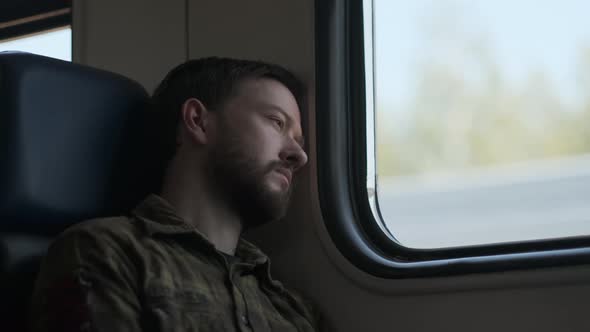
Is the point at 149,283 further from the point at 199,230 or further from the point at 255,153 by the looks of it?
the point at 255,153

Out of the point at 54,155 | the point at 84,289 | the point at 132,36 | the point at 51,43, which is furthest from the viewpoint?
the point at 51,43

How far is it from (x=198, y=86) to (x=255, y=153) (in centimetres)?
26

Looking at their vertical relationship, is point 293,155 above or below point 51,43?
below

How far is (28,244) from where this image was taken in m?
1.64

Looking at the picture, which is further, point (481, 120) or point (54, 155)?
point (481, 120)

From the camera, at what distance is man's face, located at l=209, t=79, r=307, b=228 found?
6.30ft

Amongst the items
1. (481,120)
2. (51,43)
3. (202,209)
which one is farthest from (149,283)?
(51,43)

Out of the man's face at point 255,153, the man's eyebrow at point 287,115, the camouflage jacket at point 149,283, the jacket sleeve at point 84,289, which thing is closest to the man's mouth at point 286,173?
the man's face at point 255,153

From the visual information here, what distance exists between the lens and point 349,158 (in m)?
2.07

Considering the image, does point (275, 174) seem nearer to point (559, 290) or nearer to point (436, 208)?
point (436, 208)

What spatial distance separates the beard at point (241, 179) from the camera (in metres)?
1.92

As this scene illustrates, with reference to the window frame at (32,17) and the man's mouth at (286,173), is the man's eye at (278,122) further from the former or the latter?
the window frame at (32,17)

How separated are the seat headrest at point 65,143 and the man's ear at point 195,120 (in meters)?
0.11

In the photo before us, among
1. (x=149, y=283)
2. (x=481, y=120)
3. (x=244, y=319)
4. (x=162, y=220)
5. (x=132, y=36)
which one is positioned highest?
(x=132, y=36)
